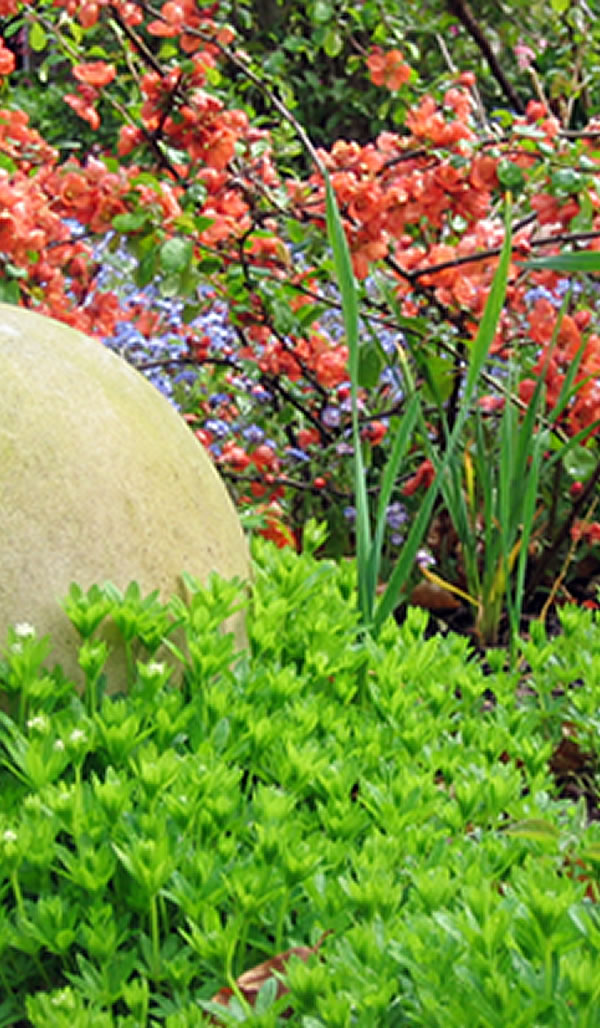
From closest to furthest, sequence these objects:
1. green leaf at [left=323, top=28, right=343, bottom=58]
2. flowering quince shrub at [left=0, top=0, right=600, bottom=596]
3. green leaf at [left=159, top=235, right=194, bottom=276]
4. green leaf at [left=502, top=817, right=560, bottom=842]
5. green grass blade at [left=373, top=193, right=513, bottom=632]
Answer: green leaf at [left=502, top=817, right=560, bottom=842], green grass blade at [left=373, top=193, right=513, bottom=632], green leaf at [left=159, top=235, right=194, bottom=276], flowering quince shrub at [left=0, top=0, right=600, bottom=596], green leaf at [left=323, top=28, right=343, bottom=58]

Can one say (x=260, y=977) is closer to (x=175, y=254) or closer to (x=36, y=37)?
(x=175, y=254)

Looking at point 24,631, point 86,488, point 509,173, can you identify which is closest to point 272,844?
point 24,631

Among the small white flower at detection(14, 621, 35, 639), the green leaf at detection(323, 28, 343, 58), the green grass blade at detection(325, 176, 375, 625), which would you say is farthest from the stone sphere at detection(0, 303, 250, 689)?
the green leaf at detection(323, 28, 343, 58)

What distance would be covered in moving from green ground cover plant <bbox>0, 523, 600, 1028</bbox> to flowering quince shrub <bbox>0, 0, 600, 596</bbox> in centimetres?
97

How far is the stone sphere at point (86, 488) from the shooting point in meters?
1.79

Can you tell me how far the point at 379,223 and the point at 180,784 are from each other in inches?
71.5

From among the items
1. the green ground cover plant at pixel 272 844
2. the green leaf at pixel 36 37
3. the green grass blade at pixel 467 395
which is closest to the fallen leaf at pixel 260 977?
the green ground cover plant at pixel 272 844

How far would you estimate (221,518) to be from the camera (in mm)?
2158

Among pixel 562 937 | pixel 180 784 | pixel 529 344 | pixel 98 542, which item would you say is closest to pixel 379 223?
pixel 529 344

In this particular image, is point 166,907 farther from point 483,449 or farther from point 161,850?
point 483,449

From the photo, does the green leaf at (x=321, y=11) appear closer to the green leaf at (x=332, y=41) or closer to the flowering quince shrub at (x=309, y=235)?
the green leaf at (x=332, y=41)

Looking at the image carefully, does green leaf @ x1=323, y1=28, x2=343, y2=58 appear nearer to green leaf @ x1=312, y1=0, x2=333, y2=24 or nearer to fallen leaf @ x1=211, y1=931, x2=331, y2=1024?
green leaf @ x1=312, y1=0, x2=333, y2=24

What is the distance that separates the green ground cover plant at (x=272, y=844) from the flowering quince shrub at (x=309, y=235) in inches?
38.1

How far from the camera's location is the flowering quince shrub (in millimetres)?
2828
